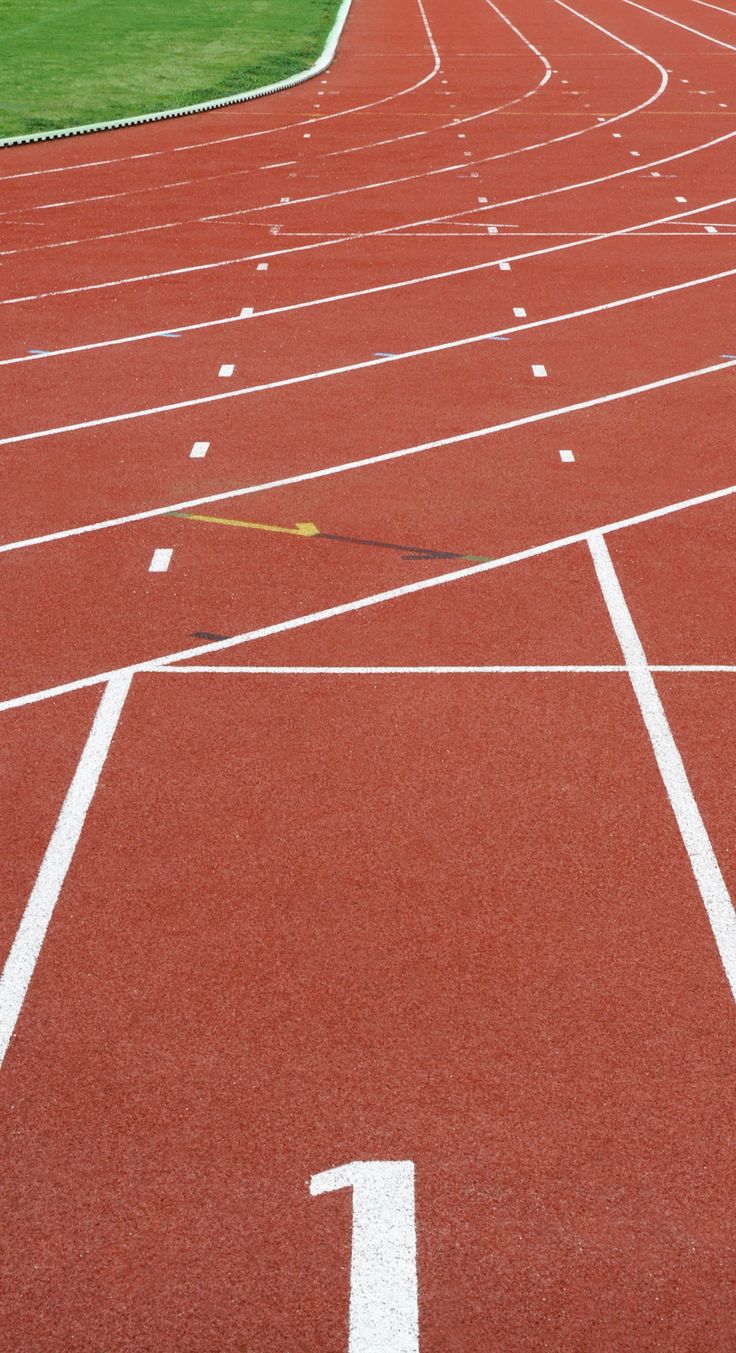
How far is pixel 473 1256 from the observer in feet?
14.6

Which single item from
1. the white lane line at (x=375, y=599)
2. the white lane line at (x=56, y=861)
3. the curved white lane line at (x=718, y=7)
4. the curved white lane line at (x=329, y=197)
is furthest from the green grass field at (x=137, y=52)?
the white lane line at (x=56, y=861)

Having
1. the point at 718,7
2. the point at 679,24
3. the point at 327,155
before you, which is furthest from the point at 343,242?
the point at 718,7

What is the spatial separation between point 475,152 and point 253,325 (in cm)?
1039

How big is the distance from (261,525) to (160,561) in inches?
33.7

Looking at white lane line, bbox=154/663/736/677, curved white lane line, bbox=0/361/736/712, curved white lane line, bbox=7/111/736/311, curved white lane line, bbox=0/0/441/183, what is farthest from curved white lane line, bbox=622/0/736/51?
white lane line, bbox=154/663/736/677

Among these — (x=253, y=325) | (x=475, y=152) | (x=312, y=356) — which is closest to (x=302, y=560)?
(x=312, y=356)

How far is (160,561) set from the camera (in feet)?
30.6

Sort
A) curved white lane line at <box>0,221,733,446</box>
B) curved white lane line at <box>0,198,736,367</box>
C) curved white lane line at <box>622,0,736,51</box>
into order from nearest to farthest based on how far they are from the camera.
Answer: curved white lane line at <box>0,221,733,446</box>, curved white lane line at <box>0,198,736,367</box>, curved white lane line at <box>622,0,736,51</box>

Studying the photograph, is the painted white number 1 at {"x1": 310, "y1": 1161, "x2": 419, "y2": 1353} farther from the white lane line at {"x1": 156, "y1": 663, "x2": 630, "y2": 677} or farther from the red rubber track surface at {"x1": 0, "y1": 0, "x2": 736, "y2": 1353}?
the white lane line at {"x1": 156, "y1": 663, "x2": 630, "y2": 677}

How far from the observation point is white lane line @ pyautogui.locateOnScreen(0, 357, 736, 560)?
9.77m

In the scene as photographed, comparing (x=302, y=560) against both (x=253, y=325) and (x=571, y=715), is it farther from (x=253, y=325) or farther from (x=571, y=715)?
(x=253, y=325)

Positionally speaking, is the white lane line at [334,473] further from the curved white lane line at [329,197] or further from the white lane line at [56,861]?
the curved white lane line at [329,197]

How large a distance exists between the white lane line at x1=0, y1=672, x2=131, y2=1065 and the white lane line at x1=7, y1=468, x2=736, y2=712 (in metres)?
0.18

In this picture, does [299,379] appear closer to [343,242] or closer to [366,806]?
[343,242]
